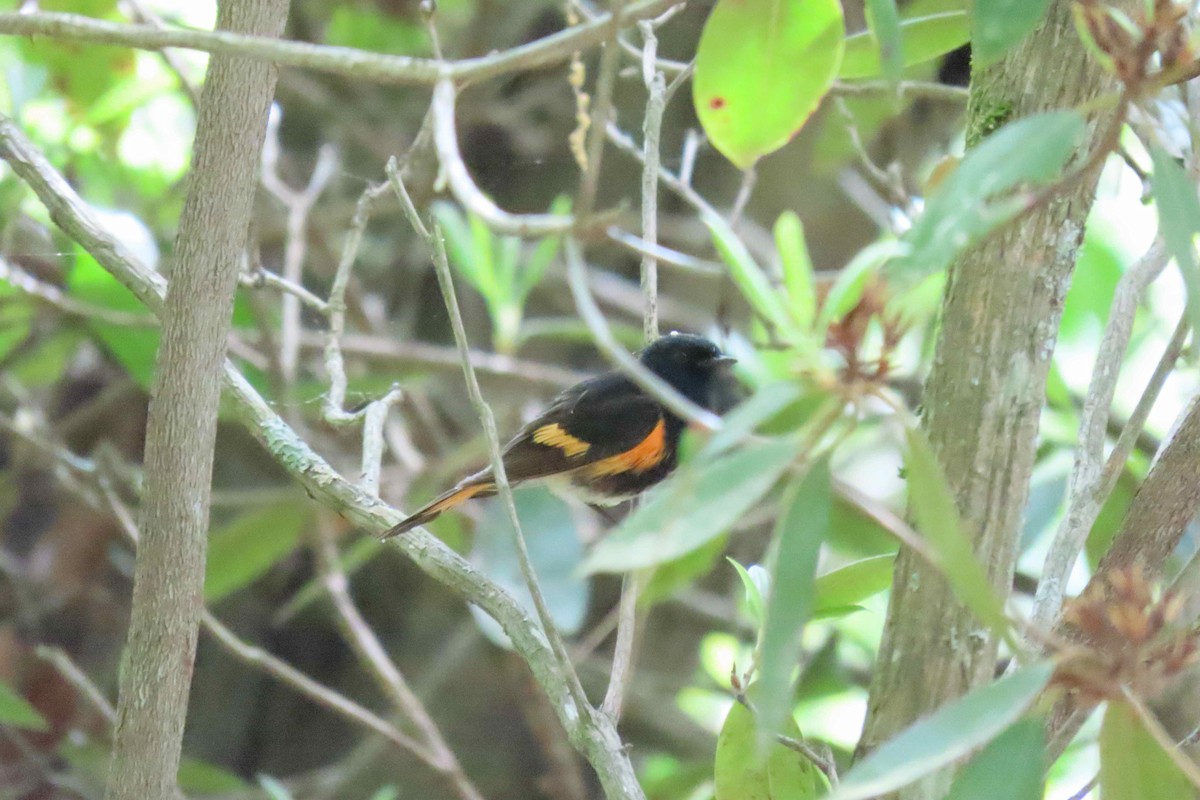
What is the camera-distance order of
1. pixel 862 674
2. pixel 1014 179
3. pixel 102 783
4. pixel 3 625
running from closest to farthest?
pixel 1014 179, pixel 102 783, pixel 862 674, pixel 3 625

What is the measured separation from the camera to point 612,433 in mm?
2789

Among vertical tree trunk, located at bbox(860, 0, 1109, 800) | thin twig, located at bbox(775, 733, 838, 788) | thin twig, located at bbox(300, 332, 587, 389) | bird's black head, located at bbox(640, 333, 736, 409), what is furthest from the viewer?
thin twig, located at bbox(300, 332, 587, 389)

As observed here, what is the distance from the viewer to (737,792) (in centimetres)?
135

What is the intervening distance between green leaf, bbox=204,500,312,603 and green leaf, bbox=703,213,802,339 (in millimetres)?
2250

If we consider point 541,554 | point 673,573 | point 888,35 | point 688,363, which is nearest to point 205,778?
point 541,554

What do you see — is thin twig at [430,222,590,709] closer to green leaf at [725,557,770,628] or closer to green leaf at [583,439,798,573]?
green leaf at [725,557,770,628]

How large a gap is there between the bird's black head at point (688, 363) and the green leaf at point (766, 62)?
1.56 meters

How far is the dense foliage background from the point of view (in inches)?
96.7

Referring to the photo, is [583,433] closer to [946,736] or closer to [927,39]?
[927,39]

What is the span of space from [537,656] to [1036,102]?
84 centimetres

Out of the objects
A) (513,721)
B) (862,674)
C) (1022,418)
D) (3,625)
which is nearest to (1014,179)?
(1022,418)

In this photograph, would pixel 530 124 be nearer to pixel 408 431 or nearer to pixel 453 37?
pixel 453 37

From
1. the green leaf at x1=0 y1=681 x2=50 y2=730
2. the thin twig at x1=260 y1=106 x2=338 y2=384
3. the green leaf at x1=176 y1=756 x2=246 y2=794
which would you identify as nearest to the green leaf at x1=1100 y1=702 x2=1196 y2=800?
the green leaf at x1=0 y1=681 x2=50 y2=730

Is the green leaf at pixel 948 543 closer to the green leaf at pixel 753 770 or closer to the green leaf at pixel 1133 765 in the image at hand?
the green leaf at pixel 1133 765
